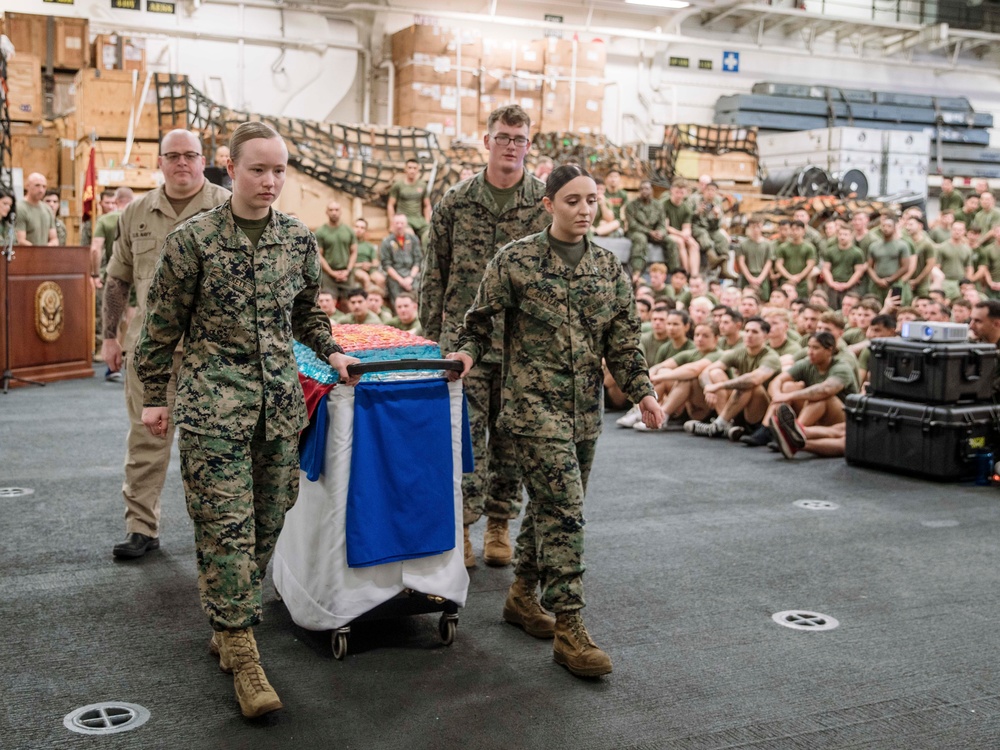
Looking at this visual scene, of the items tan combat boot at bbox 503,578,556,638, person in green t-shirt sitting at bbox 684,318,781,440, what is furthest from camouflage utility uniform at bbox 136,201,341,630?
person in green t-shirt sitting at bbox 684,318,781,440

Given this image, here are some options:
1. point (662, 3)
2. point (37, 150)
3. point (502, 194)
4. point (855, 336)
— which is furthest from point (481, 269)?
point (662, 3)

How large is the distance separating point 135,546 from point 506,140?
1.99m

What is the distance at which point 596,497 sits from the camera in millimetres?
5141

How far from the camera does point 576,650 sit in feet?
9.42

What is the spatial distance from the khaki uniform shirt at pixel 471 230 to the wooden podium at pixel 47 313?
18.1ft

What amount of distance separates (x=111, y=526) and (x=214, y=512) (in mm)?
2041

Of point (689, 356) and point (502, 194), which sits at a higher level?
point (502, 194)

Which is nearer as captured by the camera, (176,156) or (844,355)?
(176,156)

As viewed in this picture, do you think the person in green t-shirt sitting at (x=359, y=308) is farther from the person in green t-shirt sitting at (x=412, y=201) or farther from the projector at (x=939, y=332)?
the projector at (x=939, y=332)

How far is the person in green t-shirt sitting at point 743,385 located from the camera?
7.00 m

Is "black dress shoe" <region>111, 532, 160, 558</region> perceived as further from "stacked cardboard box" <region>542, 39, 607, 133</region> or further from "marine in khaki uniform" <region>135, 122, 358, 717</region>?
"stacked cardboard box" <region>542, 39, 607, 133</region>

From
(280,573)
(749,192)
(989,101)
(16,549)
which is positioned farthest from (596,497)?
(989,101)

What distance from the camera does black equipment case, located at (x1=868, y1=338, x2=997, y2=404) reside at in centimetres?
581

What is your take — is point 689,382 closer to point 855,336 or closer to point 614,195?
point 855,336
